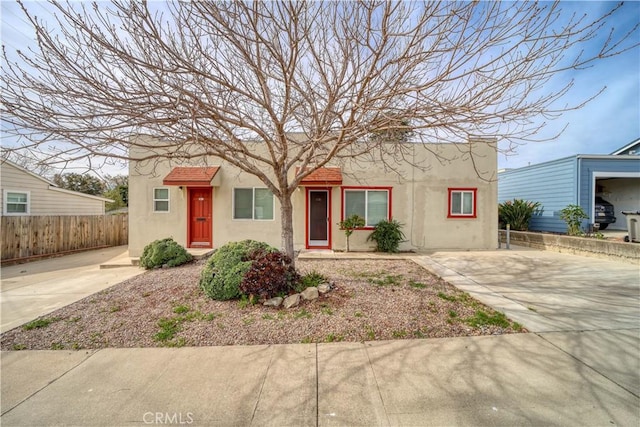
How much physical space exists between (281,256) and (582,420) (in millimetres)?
3973

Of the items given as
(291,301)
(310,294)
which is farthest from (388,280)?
(291,301)

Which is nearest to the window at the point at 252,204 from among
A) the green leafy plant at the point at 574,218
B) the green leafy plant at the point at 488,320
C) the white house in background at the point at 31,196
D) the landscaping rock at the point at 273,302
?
the landscaping rock at the point at 273,302

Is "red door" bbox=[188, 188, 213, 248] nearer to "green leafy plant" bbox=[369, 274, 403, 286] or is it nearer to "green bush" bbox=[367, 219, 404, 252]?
"green bush" bbox=[367, 219, 404, 252]

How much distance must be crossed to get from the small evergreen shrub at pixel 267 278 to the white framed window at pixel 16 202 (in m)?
13.6

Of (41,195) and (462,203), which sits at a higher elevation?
(41,195)

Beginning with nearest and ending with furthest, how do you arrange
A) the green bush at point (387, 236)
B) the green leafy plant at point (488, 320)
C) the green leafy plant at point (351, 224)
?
the green leafy plant at point (488, 320) → the green leafy plant at point (351, 224) → the green bush at point (387, 236)

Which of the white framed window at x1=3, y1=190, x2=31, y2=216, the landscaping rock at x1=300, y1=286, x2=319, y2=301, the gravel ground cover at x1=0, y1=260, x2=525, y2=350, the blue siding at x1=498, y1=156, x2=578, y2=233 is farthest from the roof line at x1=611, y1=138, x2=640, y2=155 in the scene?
the white framed window at x1=3, y1=190, x2=31, y2=216

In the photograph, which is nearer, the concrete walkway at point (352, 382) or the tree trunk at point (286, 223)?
the concrete walkway at point (352, 382)

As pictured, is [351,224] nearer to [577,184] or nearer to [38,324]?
[38,324]

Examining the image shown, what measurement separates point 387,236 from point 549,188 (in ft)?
30.7

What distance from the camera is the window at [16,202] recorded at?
1132cm

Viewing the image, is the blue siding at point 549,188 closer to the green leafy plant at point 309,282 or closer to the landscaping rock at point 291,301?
the green leafy plant at point 309,282

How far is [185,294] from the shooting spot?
194 inches

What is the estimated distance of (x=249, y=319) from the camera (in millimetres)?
3895
